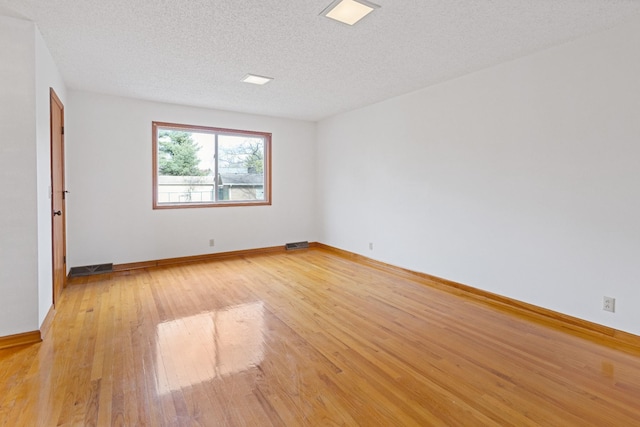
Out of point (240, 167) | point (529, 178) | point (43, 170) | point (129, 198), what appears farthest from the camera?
point (240, 167)

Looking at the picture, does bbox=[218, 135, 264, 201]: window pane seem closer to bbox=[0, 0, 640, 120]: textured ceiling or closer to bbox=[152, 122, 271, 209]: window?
bbox=[152, 122, 271, 209]: window

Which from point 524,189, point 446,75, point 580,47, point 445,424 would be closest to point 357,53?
point 446,75

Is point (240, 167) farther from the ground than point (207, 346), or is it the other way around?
point (240, 167)

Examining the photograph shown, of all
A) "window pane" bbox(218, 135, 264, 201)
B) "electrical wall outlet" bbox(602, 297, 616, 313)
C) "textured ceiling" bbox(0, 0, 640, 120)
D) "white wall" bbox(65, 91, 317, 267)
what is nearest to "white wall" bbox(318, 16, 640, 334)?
"electrical wall outlet" bbox(602, 297, 616, 313)

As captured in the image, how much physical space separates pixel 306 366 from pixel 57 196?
322cm

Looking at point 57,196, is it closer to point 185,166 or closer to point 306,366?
point 185,166

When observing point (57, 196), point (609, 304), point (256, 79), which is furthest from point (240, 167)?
point (609, 304)

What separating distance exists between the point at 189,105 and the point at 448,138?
387 centimetres

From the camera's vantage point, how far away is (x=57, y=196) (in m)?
3.41

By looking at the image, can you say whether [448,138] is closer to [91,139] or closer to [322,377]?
[322,377]

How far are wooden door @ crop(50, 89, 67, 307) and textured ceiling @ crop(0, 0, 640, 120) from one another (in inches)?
21.5

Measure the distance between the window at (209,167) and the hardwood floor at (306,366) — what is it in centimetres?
207

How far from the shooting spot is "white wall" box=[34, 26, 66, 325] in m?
2.59

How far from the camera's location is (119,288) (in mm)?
3848
